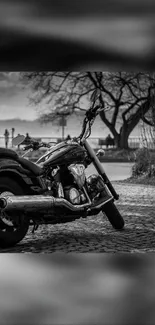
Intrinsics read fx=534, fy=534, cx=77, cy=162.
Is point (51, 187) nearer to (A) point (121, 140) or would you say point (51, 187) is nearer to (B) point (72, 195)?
(B) point (72, 195)

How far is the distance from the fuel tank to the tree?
4.53 feet

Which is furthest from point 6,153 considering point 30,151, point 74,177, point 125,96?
point 125,96

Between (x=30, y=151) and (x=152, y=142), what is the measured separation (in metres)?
2.57

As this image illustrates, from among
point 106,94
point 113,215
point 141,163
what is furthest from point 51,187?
point 141,163

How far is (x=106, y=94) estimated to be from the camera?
5238mm

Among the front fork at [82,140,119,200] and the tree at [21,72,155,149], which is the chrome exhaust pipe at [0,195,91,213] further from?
the tree at [21,72,155,149]

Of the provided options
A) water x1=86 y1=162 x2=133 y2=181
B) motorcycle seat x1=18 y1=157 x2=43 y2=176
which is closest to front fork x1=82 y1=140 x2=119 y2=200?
motorcycle seat x1=18 y1=157 x2=43 y2=176

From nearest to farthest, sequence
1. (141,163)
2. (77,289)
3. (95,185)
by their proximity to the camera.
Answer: (77,289)
(95,185)
(141,163)

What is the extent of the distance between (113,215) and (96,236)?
0.20 m

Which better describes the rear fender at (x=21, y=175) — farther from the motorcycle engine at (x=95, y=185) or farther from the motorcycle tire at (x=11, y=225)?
the motorcycle engine at (x=95, y=185)

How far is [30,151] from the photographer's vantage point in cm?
353

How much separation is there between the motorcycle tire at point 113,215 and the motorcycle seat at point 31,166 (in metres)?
0.62

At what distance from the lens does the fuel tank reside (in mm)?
3498
